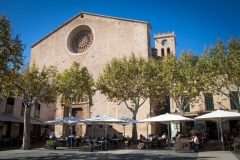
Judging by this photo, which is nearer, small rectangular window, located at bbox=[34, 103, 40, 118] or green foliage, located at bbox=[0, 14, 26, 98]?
green foliage, located at bbox=[0, 14, 26, 98]

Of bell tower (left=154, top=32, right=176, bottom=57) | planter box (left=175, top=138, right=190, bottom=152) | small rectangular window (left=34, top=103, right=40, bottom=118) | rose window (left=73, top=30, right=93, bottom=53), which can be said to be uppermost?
bell tower (left=154, top=32, right=176, bottom=57)

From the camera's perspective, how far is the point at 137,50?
2484cm

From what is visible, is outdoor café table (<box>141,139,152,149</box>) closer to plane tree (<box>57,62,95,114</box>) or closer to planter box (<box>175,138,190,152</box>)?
planter box (<box>175,138,190,152</box>)

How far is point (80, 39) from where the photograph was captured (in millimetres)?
30062

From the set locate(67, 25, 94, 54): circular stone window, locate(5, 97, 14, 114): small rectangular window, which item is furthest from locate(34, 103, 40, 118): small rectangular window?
locate(67, 25, 94, 54): circular stone window

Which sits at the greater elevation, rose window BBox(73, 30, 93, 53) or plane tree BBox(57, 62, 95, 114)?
rose window BBox(73, 30, 93, 53)

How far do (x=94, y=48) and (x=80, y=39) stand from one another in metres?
3.83

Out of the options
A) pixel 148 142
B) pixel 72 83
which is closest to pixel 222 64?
pixel 148 142

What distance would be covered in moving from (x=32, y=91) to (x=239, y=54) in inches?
641

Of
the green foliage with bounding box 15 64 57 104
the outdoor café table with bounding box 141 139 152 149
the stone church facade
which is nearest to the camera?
the outdoor café table with bounding box 141 139 152 149

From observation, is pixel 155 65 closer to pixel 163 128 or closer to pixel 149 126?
pixel 149 126

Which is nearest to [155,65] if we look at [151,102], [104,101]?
[151,102]

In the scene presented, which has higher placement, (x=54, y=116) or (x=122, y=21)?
(x=122, y=21)

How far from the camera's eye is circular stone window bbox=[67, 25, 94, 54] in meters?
29.0
